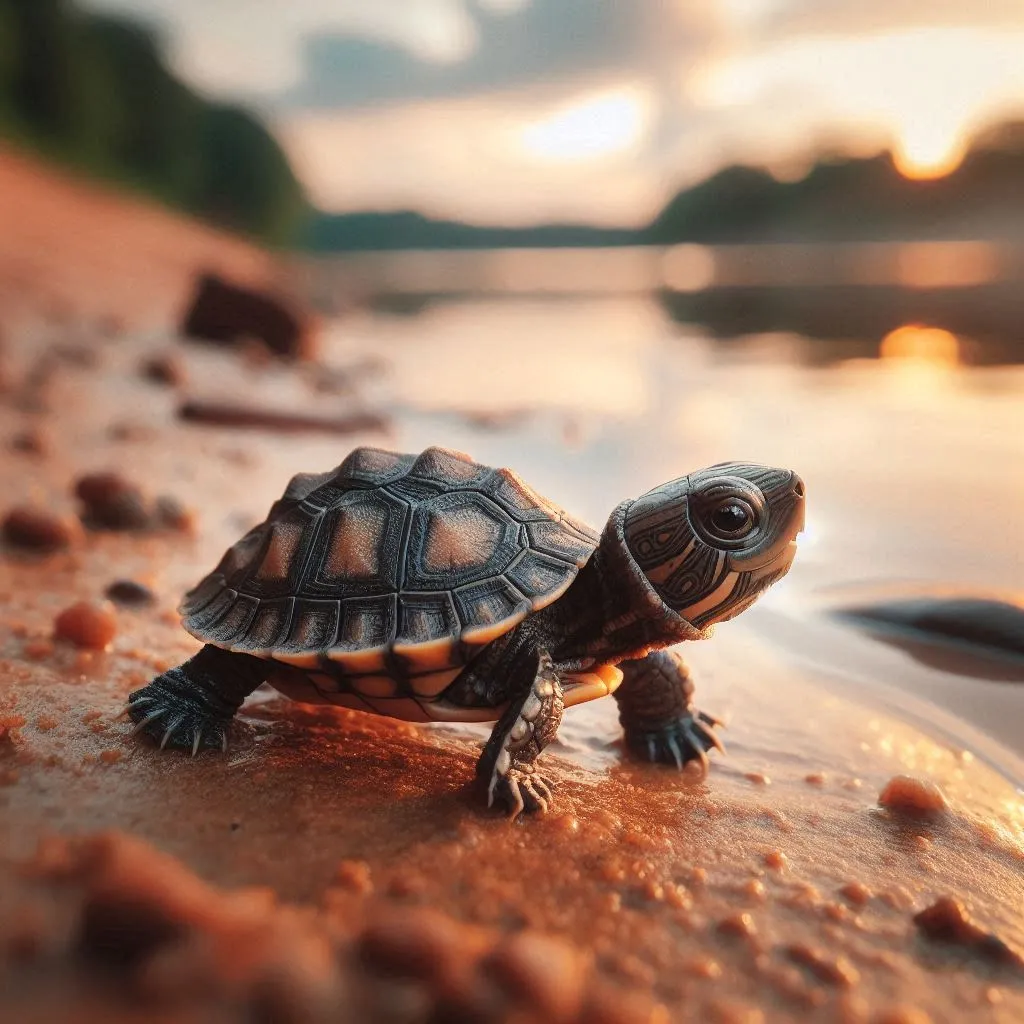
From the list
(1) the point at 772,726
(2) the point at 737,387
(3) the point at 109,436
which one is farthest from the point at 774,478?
(2) the point at 737,387

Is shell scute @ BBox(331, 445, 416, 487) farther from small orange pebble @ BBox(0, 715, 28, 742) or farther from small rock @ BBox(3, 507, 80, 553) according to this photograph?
small rock @ BBox(3, 507, 80, 553)

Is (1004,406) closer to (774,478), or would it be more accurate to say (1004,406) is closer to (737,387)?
(737,387)

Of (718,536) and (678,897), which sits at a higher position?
(718,536)

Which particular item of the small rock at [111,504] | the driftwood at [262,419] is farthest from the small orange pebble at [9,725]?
the driftwood at [262,419]

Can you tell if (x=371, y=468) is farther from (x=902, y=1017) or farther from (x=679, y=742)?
(x=902, y=1017)

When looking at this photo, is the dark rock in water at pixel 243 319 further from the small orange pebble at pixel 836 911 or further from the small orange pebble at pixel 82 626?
the small orange pebble at pixel 836 911

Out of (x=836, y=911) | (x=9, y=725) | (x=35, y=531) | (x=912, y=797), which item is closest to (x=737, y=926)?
(x=836, y=911)

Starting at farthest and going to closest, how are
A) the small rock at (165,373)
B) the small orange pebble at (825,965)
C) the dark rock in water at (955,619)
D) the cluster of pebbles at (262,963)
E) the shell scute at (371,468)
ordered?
1. the small rock at (165,373)
2. the dark rock in water at (955,619)
3. the shell scute at (371,468)
4. the small orange pebble at (825,965)
5. the cluster of pebbles at (262,963)
